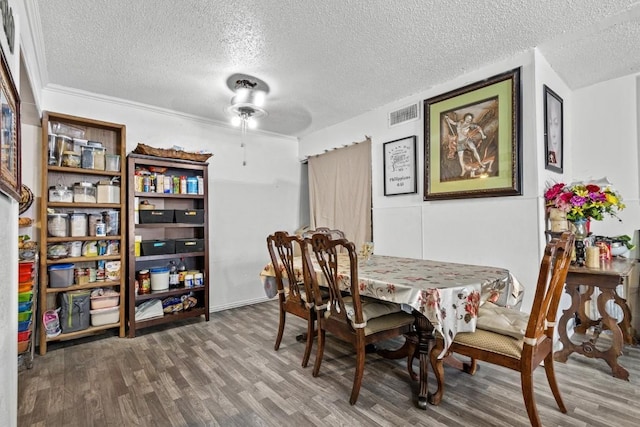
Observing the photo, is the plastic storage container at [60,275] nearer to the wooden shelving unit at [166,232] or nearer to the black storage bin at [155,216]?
the wooden shelving unit at [166,232]

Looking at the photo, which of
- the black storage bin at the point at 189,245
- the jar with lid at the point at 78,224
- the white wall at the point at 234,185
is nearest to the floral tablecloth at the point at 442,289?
the black storage bin at the point at 189,245

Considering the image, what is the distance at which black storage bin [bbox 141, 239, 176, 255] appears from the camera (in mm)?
3117

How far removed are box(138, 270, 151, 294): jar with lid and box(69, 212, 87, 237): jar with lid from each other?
64 cm

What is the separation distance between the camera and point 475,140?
2.64 metres

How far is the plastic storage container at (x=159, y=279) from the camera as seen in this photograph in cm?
318

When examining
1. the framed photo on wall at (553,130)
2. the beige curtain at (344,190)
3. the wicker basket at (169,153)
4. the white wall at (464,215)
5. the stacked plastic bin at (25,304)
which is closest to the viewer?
the stacked plastic bin at (25,304)

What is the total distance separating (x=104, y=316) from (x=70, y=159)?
1501mm

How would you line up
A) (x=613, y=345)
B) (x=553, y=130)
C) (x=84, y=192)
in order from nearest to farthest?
(x=613, y=345), (x=553, y=130), (x=84, y=192)

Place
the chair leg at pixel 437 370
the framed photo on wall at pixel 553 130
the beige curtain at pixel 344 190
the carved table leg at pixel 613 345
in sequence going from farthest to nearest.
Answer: the beige curtain at pixel 344 190 < the framed photo on wall at pixel 553 130 < the carved table leg at pixel 613 345 < the chair leg at pixel 437 370

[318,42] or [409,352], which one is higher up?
[318,42]

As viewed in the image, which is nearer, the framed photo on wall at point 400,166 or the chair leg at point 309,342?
the chair leg at point 309,342

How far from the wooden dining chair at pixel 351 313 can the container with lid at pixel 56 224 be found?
7.55ft

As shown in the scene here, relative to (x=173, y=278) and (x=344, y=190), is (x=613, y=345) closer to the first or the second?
(x=344, y=190)

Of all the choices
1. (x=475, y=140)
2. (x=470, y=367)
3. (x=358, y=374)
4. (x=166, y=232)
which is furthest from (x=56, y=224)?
(x=475, y=140)
